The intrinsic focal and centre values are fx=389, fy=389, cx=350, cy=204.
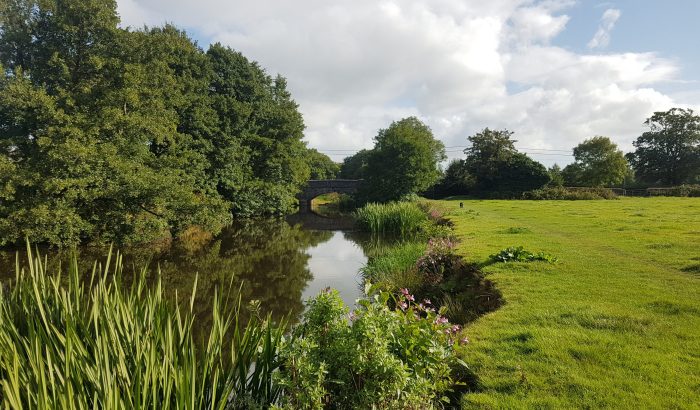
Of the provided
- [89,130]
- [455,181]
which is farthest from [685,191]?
[89,130]

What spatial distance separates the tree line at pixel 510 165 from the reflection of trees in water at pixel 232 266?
1495cm

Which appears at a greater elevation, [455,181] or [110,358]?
[455,181]

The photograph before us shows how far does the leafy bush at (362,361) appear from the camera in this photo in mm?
3408

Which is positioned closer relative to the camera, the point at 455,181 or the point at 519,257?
the point at 519,257

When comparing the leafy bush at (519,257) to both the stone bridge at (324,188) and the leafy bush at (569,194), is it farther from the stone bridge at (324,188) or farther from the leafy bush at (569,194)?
the stone bridge at (324,188)

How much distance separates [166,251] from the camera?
18938 mm

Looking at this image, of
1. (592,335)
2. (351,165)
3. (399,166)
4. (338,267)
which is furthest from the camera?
(351,165)

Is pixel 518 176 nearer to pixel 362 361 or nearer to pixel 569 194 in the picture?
pixel 569 194

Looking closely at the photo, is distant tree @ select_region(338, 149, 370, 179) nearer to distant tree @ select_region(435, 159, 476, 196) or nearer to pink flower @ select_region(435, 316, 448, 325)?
distant tree @ select_region(435, 159, 476, 196)

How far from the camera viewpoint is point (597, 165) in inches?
2173

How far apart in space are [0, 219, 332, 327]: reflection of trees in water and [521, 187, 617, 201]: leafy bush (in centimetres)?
2809

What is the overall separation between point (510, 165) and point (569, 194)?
28.3 ft

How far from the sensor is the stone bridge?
167ft

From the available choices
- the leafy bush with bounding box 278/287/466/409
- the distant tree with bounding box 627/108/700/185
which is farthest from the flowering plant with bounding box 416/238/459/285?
the distant tree with bounding box 627/108/700/185
